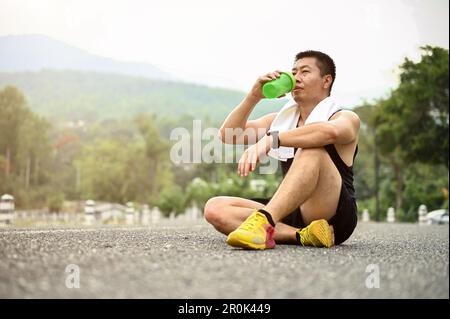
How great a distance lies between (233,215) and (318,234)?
0.61m

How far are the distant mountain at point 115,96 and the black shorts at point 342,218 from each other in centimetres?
5546

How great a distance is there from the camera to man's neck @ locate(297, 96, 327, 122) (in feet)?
13.1

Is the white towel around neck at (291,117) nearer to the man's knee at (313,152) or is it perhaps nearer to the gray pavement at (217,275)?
the man's knee at (313,152)

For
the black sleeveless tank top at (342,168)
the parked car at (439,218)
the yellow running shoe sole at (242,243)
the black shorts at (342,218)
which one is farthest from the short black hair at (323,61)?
the parked car at (439,218)

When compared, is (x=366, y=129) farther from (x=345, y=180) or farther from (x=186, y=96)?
(x=186, y=96)

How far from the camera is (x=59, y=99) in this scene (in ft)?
213

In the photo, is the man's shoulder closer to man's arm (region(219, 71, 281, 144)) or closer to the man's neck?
the man's neck

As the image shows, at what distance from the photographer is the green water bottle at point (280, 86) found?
3693 millimetres

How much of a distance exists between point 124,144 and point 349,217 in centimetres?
5246

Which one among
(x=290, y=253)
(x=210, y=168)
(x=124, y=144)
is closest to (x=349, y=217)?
(x=290, y=253)

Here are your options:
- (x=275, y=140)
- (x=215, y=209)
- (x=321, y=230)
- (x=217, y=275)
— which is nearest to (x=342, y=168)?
(x=321, y=230)

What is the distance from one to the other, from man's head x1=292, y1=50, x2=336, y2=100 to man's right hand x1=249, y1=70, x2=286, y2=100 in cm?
22

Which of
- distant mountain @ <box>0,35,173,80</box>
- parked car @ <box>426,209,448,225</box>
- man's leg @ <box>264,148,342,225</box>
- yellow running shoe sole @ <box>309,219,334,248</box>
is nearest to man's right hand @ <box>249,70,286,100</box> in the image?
man's leg @ <box>264,148,342,225</box>

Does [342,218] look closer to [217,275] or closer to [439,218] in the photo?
[217,275]
